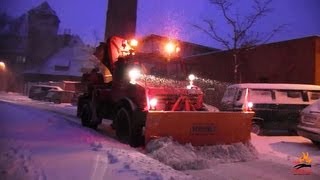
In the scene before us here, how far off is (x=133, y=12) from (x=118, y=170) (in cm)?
943

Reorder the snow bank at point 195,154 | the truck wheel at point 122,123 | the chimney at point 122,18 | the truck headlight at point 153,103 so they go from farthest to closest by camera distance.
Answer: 1. the chimney at point 122,18
2. the truck wheel at point 122,123
3. the truck headlight at point 153,103
4. the snow bank at point 195,154

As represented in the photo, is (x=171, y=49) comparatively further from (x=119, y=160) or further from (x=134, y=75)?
(x=119, y=160)

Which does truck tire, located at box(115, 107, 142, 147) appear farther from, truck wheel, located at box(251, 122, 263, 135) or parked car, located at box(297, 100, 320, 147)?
→ truck wheel, located at box(251, 122, 263, 135)

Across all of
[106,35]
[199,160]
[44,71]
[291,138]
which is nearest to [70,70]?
[44,71]

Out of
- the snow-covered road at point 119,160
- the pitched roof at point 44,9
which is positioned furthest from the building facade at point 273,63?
the pitched roof at point 44,9

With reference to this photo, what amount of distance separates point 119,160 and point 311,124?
19.5 ft

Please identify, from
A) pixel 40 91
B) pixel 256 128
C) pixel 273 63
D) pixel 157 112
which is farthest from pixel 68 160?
pixel 40 91

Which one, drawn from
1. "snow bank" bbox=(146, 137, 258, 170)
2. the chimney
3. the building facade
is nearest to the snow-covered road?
"snow bank" bbox=(146, 137, 258, 170)

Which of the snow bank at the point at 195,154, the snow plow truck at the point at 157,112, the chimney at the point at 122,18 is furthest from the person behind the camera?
the chimney at the point at 122,18

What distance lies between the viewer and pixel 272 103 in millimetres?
14977

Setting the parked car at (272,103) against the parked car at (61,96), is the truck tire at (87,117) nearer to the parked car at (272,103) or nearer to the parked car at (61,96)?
the parked car at (272,103)

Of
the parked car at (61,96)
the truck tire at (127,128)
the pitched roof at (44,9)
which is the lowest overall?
the truck tire at (127,128)

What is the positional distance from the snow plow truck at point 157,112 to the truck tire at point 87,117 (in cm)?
108

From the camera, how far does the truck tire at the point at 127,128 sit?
11.0 m
